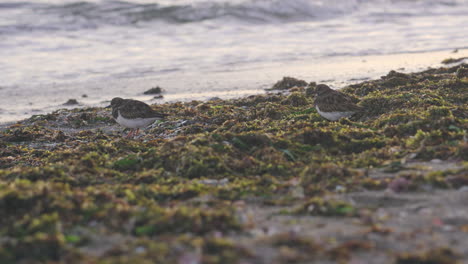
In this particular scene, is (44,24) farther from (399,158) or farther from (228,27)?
(399,158)

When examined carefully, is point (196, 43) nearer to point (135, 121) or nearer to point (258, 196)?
point (135, 121)

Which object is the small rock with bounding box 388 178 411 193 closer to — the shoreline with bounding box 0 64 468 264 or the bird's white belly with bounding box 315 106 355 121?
the shoreline with bounding box 0 64 468 264

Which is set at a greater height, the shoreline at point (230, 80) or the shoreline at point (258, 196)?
the shoreline at point (230, 80)

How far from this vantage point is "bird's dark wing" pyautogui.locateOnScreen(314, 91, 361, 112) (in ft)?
30.3

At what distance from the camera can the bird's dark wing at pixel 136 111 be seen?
33.7 ft

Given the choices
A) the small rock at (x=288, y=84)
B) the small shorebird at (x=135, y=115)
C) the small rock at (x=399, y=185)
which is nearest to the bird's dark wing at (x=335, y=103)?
the small shorebird at (x=135, y=115)

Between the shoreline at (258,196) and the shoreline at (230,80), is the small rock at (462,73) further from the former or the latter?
the shoreline at (258,196)

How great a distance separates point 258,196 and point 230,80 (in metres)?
13.4

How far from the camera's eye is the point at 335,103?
9281mm

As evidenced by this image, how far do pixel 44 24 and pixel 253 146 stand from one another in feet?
99.4

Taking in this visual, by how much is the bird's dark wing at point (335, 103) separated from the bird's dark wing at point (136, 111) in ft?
11.0

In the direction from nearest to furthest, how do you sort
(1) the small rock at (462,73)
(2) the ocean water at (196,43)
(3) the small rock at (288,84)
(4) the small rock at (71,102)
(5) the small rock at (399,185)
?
1. (5) the small rock at (399,185)
2. (1) the small rock at (462,73)
3. (3) the small rock at (288,84)
4. (4) the small rock at (71,102)
5. (2) the ocean water at (196,43)

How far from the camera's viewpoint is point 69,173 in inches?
266

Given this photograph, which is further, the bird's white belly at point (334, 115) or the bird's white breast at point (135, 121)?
the bird's white breast at point (135, 121)
